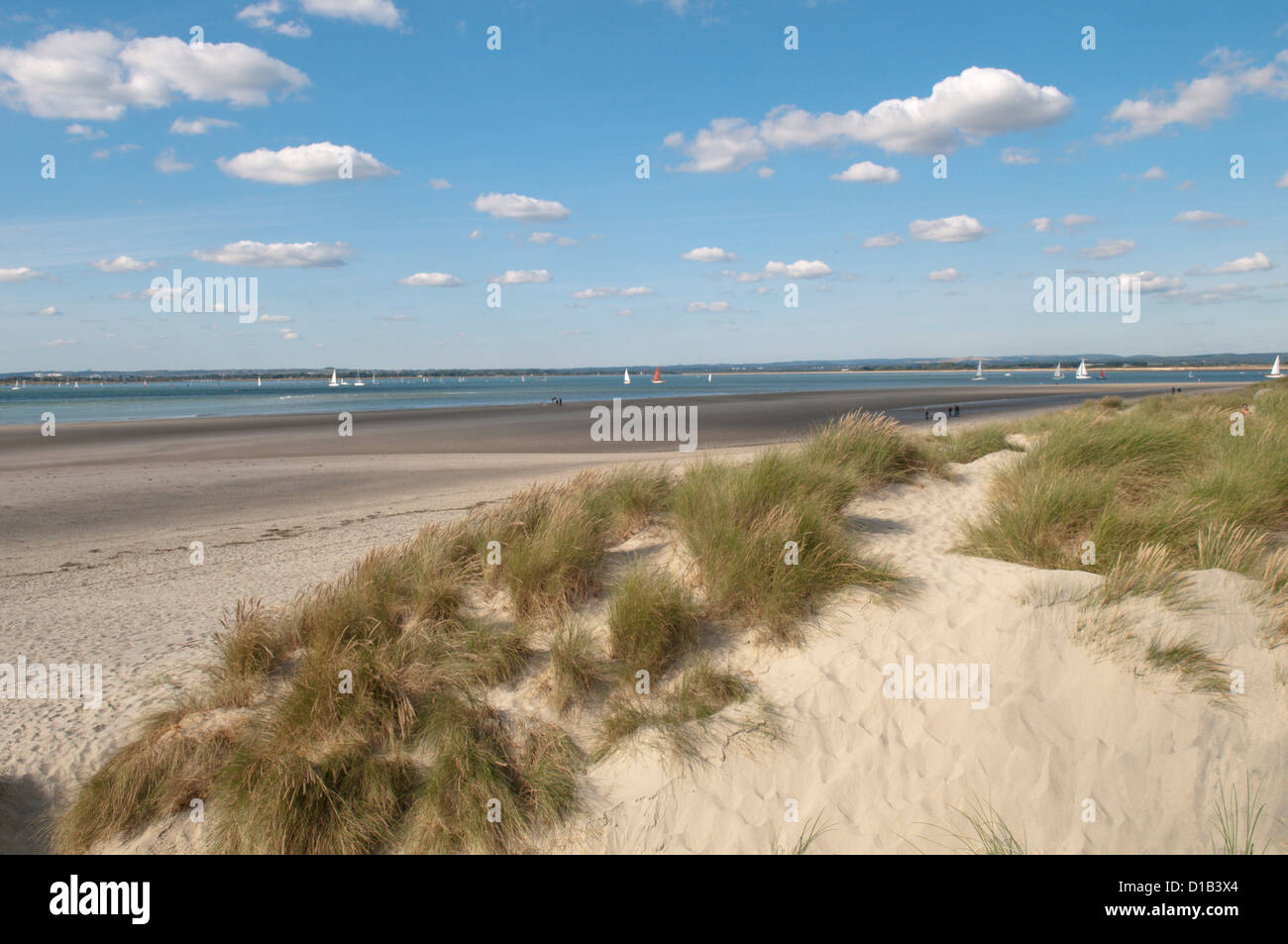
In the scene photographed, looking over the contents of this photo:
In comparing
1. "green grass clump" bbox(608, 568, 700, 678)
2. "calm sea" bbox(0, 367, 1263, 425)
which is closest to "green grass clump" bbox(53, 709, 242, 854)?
"green grass clump" bbox(608, 568, 700, 678)

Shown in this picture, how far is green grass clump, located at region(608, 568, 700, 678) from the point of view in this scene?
543cm

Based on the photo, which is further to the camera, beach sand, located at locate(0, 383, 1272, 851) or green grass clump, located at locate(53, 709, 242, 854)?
green grass clump, located at locate(53, 709, 242, 854)

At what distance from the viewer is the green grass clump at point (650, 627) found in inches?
214

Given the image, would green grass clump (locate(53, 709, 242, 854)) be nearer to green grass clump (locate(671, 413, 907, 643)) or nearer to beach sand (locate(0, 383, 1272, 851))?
beach sand (locate(0, 383, 1272, 851))

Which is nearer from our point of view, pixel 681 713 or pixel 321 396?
pixel 681 713

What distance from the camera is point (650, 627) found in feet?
18.2

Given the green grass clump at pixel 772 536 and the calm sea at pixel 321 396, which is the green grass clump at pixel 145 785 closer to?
the green grass clump at pixel 772 536

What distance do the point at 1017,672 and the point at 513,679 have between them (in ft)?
11.8

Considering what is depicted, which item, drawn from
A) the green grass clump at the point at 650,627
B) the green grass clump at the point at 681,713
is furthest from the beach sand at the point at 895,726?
the green grass clump at the point at 650,627

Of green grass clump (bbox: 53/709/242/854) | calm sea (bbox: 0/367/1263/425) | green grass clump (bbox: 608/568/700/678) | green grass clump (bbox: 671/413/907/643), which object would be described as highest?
calm sea (bbox: 0/367/1263/425)

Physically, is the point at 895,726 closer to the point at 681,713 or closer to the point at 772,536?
the point at 681,713

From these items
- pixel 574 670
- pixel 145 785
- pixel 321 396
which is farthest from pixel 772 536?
pixel 321 396
